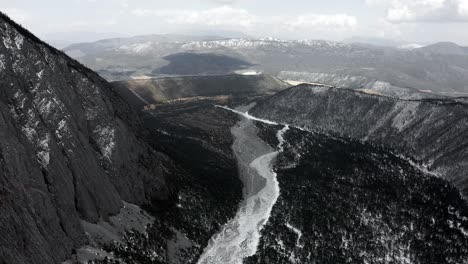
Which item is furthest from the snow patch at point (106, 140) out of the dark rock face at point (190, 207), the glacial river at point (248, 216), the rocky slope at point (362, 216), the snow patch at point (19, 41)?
the rocky slope at point (362, 216)

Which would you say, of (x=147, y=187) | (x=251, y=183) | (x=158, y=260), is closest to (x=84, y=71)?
(x=147, y=187)

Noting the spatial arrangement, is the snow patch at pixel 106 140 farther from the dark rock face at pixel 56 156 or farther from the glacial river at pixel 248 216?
the glacial river at pixel 248 216

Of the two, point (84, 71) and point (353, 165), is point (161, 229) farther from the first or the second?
point (353, 165)

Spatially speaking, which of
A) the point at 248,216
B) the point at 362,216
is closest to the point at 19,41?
the point at 248,216

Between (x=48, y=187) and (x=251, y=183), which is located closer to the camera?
(x=48, y=187)

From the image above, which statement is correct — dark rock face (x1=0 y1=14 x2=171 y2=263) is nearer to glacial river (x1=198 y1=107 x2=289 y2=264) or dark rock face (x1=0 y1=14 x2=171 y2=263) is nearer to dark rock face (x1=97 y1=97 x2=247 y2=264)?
dark rock face (x1=97 y1=97 x2=247 y2=264)
